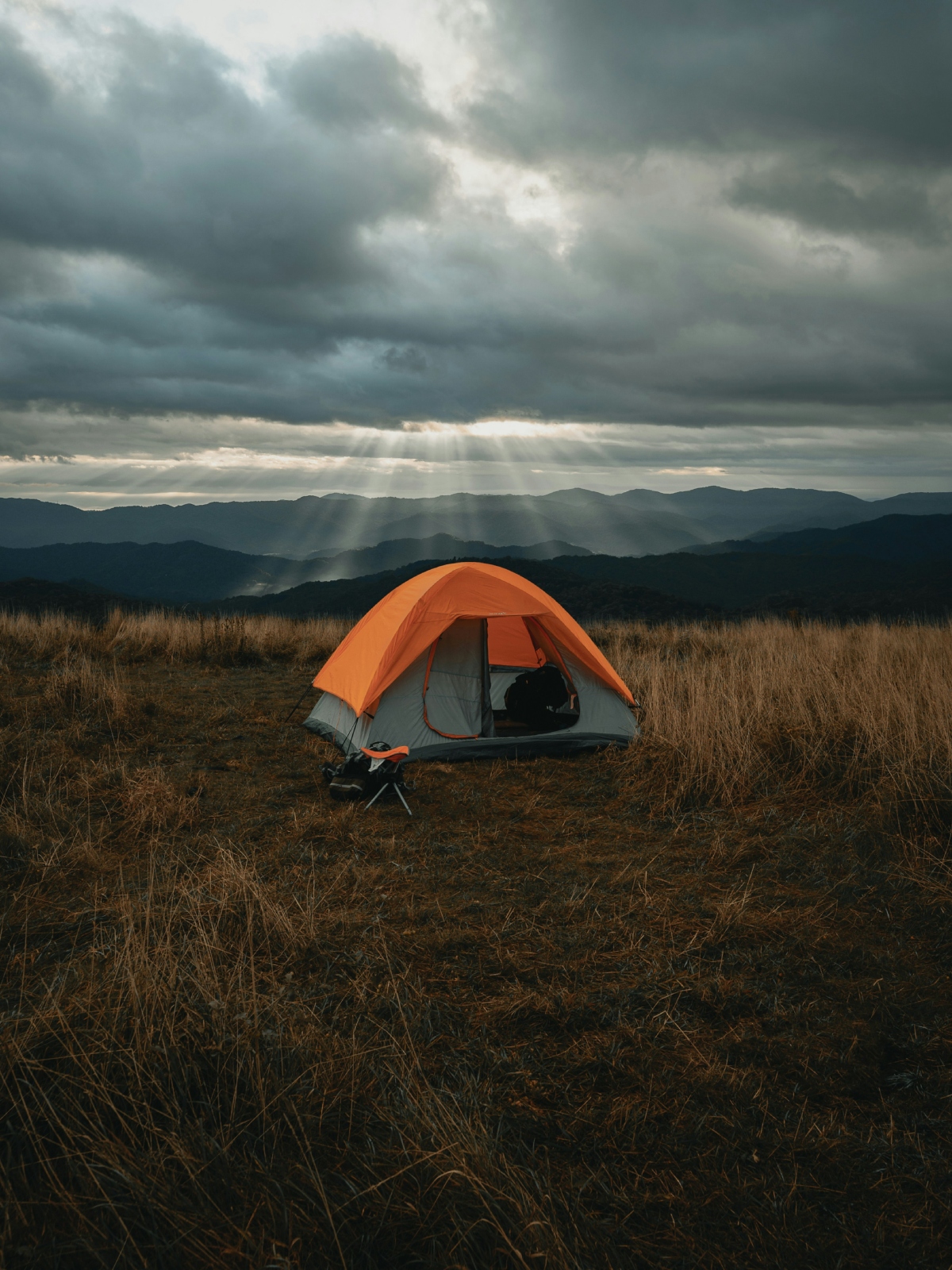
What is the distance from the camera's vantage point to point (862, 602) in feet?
178

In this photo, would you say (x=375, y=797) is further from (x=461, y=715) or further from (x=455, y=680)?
(x=455, y=680)

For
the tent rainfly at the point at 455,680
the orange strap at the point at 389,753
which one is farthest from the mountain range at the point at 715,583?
the orange strap at the point at 389,753

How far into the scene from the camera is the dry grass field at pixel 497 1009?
6.67 ft

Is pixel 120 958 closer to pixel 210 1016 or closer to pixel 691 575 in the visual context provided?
pixel 210 1016

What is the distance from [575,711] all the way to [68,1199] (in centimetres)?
690

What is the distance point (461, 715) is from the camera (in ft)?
25.6

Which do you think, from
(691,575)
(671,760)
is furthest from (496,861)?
(691,575)

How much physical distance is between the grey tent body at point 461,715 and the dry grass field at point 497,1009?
783mm

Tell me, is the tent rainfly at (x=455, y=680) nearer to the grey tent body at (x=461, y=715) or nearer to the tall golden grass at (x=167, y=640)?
the grey tent body at (x=461, y=715)

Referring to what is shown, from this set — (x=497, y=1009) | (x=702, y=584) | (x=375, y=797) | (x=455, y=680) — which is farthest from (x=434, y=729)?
(x=702, y=584)

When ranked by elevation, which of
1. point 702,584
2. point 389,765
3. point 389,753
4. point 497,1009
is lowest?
point 497,1009

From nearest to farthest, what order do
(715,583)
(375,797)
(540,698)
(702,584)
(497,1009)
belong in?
(497,1009), (375,797), (540,698), (702,584), (715,583)

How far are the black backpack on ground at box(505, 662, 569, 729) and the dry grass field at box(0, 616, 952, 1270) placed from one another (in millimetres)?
1503

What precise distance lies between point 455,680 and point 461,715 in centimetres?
40
